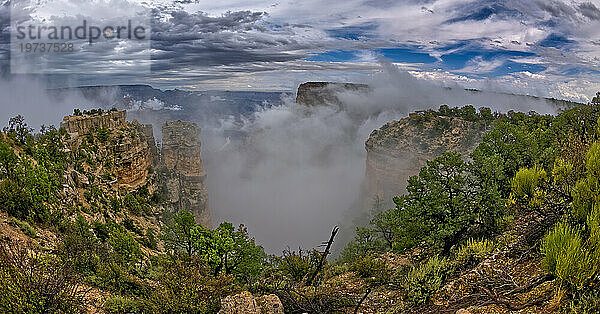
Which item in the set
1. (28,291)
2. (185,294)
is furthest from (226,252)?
(28,291)

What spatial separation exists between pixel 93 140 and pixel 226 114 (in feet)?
416

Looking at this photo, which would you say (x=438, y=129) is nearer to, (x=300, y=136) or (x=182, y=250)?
(x=182, y=250)

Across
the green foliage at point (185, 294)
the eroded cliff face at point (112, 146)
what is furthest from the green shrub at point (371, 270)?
the eroded cliff face at point (112, 146)

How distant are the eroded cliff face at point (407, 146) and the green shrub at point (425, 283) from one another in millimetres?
31548

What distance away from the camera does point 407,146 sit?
44.7 metres

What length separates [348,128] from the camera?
114125 millimetres

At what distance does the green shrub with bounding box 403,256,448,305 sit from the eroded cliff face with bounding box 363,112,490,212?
31548 mm

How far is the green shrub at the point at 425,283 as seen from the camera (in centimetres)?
752

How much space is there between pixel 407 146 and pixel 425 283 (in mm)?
38900

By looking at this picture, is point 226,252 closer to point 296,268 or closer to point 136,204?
point 296,268

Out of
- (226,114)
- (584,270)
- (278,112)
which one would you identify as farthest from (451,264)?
(226,114)

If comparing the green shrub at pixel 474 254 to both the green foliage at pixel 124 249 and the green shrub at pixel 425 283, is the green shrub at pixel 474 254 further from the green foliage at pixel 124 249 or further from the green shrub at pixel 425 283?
the green foliage at pixel 124 249

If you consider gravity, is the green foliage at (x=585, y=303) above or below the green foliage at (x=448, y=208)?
above

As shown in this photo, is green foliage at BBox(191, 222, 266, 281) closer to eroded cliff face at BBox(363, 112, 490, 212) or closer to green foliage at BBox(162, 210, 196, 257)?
green foliage at BBox(162, 210, 196, 257)
